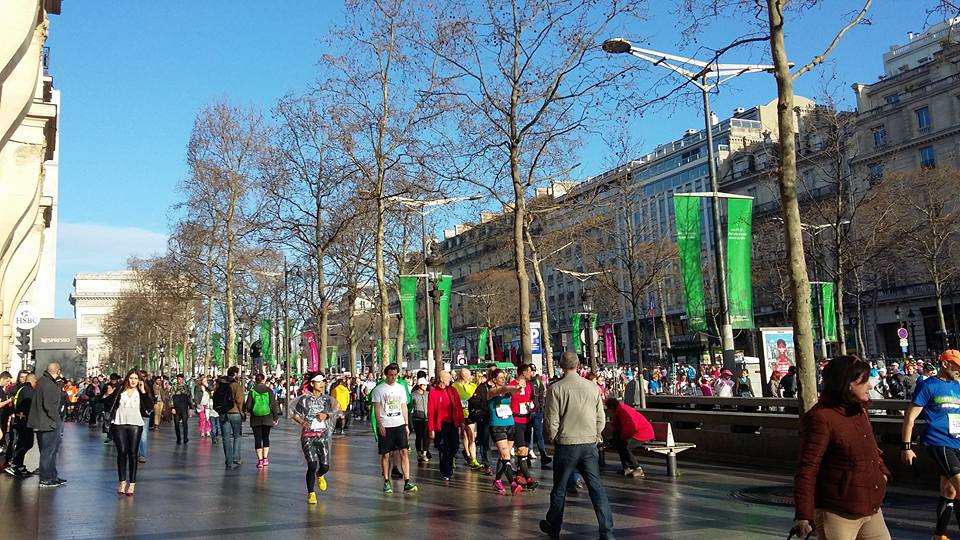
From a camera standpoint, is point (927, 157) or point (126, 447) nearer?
point (126, 447)

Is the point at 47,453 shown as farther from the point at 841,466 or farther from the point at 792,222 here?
the point at 841,466

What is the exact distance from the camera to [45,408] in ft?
43.1

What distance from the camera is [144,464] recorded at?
17.5 meters

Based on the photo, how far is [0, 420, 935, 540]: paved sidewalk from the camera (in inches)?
345

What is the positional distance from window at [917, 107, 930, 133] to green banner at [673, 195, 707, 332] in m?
44.0

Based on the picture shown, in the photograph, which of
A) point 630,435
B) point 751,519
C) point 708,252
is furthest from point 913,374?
point 708,252

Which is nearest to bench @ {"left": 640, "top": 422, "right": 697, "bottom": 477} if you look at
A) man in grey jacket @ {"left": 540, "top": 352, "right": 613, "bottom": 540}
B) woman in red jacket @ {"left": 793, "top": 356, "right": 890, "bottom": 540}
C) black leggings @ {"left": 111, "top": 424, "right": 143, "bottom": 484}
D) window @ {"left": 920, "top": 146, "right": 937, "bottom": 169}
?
man in grey jacket @ {"left": 540, "top": 352, "right": 613, "bottom": 540}

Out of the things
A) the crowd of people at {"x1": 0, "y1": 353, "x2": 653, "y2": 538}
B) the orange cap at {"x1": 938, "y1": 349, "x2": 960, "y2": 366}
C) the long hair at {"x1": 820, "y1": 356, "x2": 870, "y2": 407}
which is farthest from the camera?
Result: the crowd of people at {"x1": 0, "y1": 353, "x2": 653, "y2": 538}

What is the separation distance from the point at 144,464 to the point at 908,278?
5414 cm

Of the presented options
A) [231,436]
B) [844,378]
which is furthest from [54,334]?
[844,378]

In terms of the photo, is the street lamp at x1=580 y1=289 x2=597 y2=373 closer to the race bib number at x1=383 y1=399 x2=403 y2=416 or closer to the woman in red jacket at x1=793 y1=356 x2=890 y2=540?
the race bib number at x1=383 y1=399 x2=403 y2=416

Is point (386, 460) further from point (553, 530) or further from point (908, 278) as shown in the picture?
point (908, 278)

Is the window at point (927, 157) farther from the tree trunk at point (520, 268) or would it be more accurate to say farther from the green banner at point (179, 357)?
the green banner at point (179, 357)

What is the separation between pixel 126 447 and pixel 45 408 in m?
1.85
